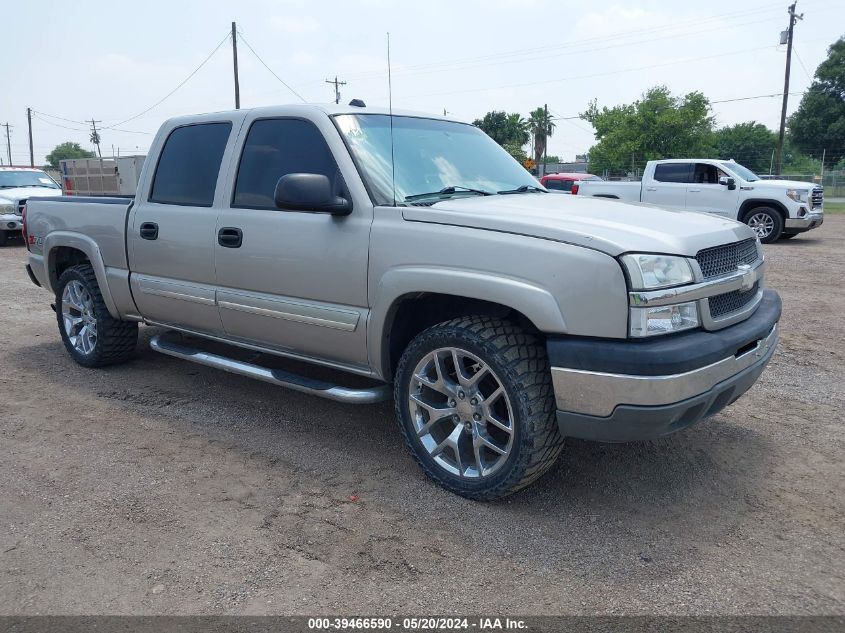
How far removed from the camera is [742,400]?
15.4ft

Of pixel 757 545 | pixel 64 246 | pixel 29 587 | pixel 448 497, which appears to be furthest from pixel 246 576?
pixel 64 246

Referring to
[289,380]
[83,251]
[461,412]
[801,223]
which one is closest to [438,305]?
[461,412]

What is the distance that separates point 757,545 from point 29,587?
2.92 m

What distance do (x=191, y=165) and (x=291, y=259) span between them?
1.33 m

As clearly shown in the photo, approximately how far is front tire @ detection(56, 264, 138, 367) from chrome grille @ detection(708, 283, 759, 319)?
4319 mm

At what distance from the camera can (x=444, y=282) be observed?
3.22m

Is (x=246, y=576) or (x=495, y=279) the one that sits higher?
(x=495, y=279)

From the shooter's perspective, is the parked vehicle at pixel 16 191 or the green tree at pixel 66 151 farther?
the green tree at pixel 66 151

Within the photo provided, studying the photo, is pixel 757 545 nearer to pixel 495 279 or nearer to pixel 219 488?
pixel 495 279

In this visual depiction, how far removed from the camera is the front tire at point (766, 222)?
14328 millimetres

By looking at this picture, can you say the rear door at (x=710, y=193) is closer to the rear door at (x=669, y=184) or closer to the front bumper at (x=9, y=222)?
the rear door at (x=669, y=184)

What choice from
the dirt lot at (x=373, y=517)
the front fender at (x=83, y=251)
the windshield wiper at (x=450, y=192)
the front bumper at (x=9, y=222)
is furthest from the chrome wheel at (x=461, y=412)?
the front bumper at (x=9, y=222)

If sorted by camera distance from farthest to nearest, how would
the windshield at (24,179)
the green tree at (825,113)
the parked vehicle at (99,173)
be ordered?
the green tree at (825,113), the windshield at (24,179), the parked vehicle at (99,173)

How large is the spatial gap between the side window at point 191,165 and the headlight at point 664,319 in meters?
2.79
